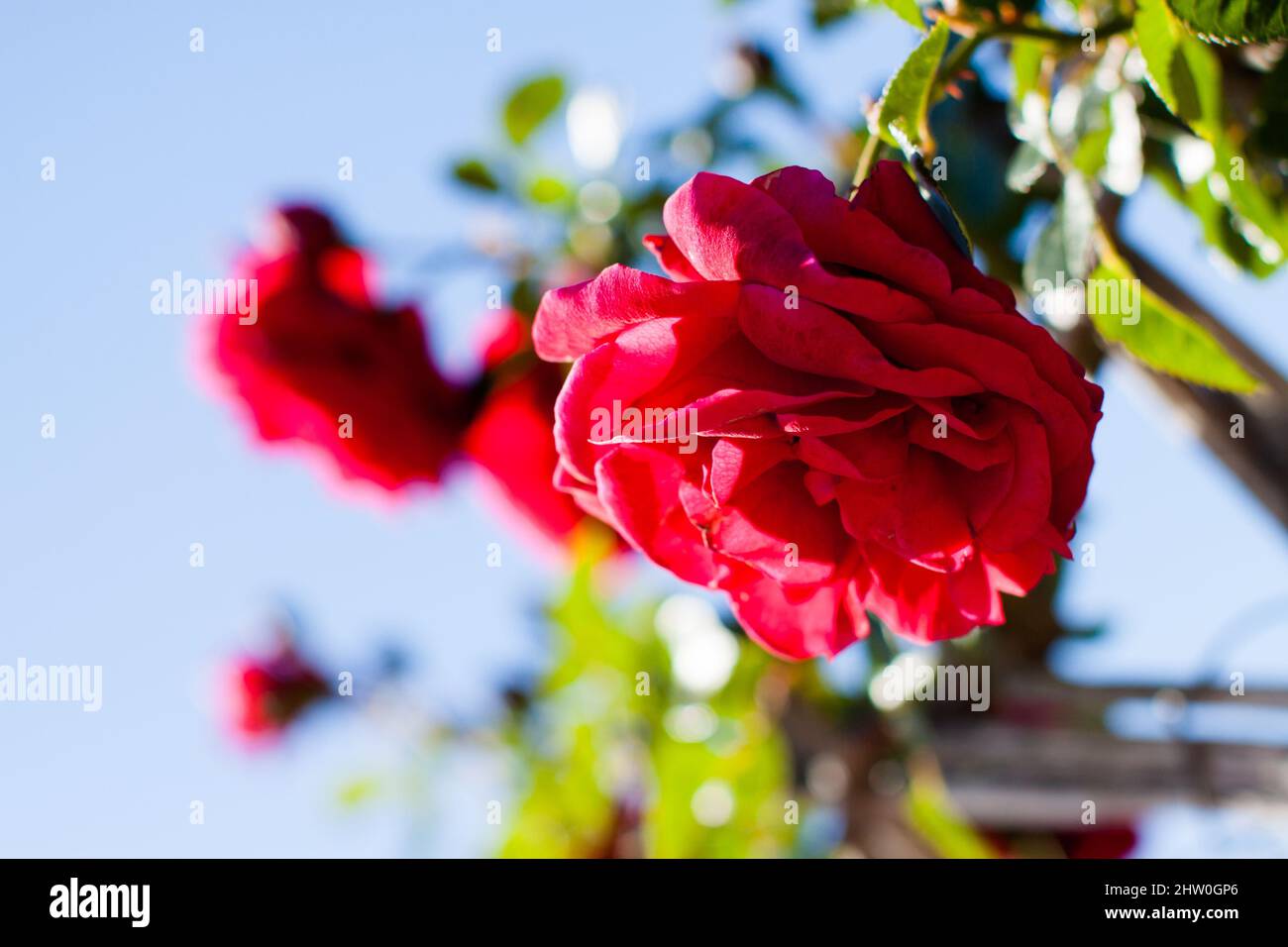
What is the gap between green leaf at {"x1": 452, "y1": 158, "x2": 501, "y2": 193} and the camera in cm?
114

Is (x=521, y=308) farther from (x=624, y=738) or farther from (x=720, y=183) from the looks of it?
(x=624, y=738)

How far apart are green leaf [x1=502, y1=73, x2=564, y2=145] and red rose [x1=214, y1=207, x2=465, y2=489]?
27 centimetres

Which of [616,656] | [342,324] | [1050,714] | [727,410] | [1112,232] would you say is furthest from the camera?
[616,656]

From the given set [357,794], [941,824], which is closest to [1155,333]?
[941,824]

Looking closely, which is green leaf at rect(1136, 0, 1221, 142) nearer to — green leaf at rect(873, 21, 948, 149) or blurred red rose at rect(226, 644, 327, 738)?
green leaf at rect(873, 21, 948, 149)

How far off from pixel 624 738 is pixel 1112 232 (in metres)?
1.05

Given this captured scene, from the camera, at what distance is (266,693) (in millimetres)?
1837

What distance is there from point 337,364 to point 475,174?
272mm

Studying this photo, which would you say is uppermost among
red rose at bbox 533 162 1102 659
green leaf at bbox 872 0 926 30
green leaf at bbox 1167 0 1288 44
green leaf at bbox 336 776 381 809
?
green leaf at bbox 872 0 926 30

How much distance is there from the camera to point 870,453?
417mm

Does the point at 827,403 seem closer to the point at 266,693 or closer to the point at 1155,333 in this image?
the point at 1155,333

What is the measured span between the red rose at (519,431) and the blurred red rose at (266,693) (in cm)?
94

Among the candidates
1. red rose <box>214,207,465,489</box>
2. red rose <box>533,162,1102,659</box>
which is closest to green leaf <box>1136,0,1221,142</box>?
red rose <box>533,162,1102,659</box>
